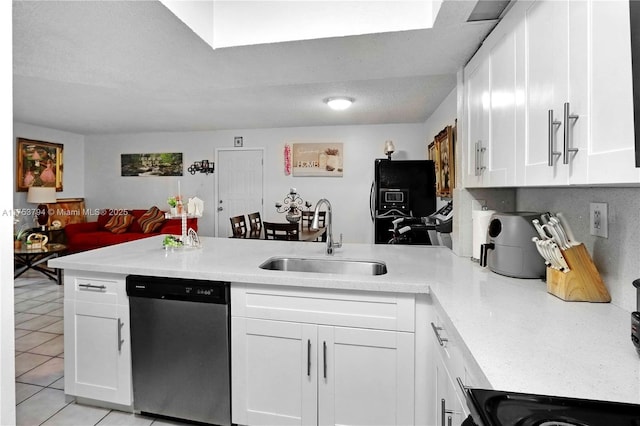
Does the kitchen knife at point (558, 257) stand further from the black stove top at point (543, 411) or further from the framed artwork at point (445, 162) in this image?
the framed artwork at point (445, 162)

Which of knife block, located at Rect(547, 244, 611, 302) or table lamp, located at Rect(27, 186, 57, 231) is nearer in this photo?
knife block, located at Rect(547, 244, 611, 302)

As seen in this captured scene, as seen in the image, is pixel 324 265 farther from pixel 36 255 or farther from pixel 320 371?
pixel 36 255

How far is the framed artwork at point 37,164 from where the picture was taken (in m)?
5.96

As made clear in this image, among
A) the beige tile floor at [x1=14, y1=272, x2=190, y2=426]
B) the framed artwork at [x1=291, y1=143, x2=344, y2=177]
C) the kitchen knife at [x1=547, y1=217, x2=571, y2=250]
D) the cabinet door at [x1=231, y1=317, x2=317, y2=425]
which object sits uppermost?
the framed artwork at [x1=291, y1=143, x2=344, y2=177]

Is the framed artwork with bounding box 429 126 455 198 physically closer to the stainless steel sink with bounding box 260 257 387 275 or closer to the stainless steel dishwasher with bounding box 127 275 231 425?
the stainless steel sink with bounding box 260 257 387 275

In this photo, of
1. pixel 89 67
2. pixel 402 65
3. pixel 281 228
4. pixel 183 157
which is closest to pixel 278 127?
pixel 183 157

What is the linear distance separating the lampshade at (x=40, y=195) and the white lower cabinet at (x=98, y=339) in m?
4.94

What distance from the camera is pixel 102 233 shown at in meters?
6.22

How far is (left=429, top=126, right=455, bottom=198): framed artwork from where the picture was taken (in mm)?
3697

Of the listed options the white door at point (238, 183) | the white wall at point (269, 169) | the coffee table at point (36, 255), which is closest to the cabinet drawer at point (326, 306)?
the coffee table at point (36, 255)

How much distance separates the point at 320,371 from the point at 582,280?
115 centimetres

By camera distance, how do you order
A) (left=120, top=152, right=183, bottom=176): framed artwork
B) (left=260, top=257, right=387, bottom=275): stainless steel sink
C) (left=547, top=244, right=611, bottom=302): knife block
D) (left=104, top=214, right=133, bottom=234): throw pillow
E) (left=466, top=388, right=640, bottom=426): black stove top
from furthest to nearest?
(left=120, top=152, right=183, bottom=176): framed artwork, (left=104, top=214, right=133, bottom=234): throw pillow, (left=260, top=257, right=387, bottom=275): stainless steel sink, (left=547, top=244, right=611, bottom=302): knife block, (left=466, top=388, right=640, bottom=426): black stove top

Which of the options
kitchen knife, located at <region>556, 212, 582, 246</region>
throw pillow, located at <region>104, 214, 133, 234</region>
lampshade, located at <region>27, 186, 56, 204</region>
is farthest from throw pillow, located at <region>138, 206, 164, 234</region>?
kitchen knife, located at <region>556, 212, 582, 246</region>

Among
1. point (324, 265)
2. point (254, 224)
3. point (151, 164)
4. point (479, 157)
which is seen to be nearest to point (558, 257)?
point (479, 157)
